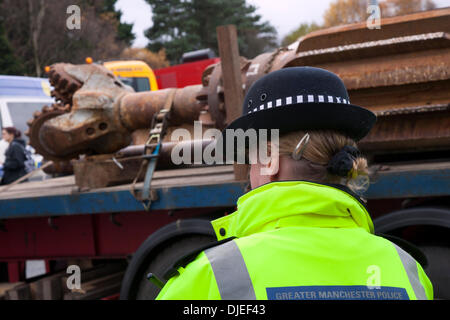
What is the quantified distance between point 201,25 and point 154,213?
23.2 m

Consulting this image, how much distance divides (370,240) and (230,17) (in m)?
23.0

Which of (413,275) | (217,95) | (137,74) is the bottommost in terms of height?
(137,74)

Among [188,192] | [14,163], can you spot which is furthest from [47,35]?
[188,192]

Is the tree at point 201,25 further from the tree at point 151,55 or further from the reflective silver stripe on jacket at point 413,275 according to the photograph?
the reflective silver stripe on jacket at point 413,275

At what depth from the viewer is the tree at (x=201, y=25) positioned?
23.5 m

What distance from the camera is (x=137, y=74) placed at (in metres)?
12.2

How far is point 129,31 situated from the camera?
104 ft

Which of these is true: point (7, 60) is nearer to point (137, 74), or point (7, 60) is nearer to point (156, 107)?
point (137, 74)

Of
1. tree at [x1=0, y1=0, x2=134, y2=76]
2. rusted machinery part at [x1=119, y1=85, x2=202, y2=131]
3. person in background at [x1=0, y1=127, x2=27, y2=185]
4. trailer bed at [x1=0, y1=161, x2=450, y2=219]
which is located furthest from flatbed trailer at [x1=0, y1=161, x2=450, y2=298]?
tree at [x1=0, y1=0, x2=134, y2=76]

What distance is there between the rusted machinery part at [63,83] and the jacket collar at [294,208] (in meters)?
3.55

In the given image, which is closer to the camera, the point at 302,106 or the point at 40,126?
the point at 302,106

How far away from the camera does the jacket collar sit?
1307 millimetres

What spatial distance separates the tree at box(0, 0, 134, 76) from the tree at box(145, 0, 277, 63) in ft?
9.74

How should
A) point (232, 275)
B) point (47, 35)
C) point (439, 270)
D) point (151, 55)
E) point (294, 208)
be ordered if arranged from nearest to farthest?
point (232, 275), point (294, 208), point (439, 270), point (47, 35), point (151, 55)
